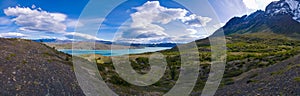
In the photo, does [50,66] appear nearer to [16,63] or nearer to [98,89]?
[16,63]

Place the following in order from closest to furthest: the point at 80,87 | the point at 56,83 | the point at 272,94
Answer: the point at 272,94 < the point at 56,83 < the point at 80,87

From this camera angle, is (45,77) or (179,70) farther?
(179,70)

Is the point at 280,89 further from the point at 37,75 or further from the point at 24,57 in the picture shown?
the point at 24,57

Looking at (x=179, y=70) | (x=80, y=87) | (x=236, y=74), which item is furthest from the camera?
(x=179, y=70)

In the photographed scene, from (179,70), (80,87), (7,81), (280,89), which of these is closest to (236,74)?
(179,70)

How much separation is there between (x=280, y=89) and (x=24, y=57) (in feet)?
88.5

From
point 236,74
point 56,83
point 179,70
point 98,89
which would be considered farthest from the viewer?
point 179,70

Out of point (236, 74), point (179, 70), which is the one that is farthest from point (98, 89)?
point (179, 70)

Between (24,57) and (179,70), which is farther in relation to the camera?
(179,70)

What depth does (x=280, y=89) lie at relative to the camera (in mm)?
22734

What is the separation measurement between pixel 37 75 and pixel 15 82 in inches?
122

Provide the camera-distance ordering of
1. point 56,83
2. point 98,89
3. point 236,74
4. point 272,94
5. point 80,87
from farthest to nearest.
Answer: point 236,74 → point 98,89 → point 80,87 → point 56,83 → point 272,94

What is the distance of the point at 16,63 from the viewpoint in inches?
1072

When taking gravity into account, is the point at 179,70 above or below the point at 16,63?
below
